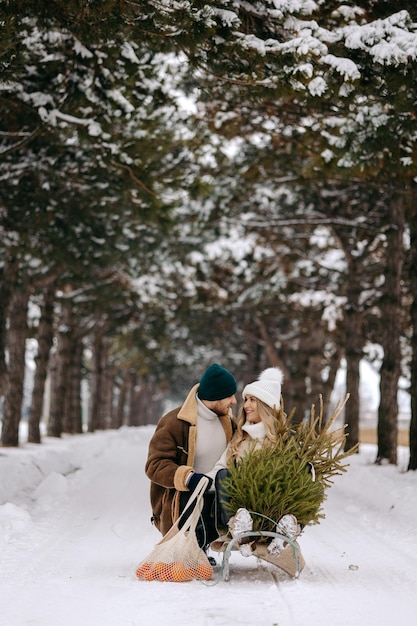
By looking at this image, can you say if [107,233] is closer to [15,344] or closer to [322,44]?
[15,344]

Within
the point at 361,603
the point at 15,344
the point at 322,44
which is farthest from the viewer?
the point at 15,344

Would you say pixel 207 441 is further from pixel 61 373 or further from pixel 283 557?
pixel 61 373

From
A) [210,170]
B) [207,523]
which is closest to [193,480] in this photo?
[207,523]

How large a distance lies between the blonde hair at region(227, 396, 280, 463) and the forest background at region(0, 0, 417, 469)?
3.42 m

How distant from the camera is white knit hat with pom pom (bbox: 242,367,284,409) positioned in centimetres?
614

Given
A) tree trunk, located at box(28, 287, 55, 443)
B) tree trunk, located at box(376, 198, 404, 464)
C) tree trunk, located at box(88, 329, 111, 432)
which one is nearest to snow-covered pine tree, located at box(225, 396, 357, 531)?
tree trunk, located at box(376, 198, 404, 464)

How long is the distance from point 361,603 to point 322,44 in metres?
5.13

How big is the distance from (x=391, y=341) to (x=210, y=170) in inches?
188

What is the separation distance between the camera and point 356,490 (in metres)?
12.7

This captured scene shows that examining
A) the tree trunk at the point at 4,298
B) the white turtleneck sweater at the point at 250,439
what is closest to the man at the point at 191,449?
the white turtleneck sweater at the point at 250,439

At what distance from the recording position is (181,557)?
5645 mm

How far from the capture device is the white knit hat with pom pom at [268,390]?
20.1 feet

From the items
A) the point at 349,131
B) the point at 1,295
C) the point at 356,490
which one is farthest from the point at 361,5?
the point at 1,295

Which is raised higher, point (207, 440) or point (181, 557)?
point (207, 440)
